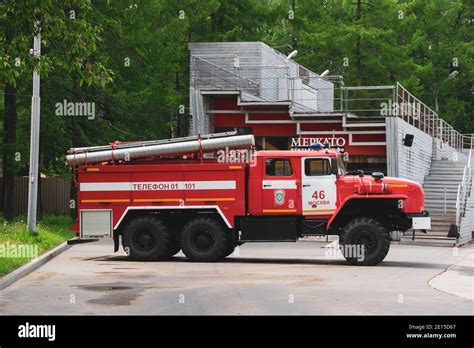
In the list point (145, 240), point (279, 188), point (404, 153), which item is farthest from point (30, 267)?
point (404, 153)

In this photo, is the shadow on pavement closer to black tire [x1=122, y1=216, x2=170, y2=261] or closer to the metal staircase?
black tire [x1=122, y1=216, x2=170, y2=261]

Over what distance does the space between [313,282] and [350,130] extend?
23.3 meters

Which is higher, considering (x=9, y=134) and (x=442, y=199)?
(x=9, y=134)

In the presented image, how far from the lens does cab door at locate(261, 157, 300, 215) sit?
2395 cm

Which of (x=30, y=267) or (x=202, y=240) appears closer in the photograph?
(x=30, y=267)

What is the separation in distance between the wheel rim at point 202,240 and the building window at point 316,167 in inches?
116

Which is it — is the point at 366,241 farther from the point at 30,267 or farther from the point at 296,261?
the point at 30,267

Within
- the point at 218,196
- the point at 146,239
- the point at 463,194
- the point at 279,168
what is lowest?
the point at 146,239

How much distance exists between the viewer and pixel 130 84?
137 feet

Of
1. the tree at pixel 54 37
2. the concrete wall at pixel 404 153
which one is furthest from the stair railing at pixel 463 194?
the tree at pixel 54 37

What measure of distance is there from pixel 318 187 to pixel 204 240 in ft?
10.5

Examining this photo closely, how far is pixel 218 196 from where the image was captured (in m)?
24.1

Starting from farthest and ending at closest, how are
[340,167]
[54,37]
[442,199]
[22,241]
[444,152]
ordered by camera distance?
1. [444,152]
2. [442,199]
3. [22,241]
4. [340,167]
5. [54,37]
